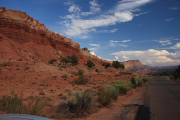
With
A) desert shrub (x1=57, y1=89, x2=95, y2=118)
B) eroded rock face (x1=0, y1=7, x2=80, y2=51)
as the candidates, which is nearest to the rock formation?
eroded rock face (x1=0, y1=7, x2=80, y2=51)

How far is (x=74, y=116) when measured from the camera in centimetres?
661

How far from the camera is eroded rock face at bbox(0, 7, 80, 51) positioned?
1997 inches

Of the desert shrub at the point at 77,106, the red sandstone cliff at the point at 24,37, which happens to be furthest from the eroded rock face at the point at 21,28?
the desert shrub at the point at 77,106

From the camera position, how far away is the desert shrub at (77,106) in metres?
6.68

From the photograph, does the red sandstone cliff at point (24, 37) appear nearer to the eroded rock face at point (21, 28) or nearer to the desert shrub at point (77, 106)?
the eroded rock face at point (21, 28)

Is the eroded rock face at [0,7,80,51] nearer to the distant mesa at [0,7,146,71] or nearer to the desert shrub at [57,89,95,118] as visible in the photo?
the distant mesa at [0,7,146,71]

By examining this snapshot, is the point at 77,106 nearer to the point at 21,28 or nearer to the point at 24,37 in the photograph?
the point at 24,37

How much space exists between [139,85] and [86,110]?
651 inches

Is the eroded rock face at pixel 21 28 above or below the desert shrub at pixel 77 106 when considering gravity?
above

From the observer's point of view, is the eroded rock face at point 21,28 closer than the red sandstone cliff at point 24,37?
No

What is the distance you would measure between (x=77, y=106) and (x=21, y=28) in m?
55.7

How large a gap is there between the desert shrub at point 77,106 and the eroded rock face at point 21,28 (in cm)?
5274

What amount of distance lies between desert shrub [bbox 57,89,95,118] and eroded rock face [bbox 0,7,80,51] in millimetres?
52735

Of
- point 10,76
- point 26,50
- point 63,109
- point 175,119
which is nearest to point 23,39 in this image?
point 26,50
